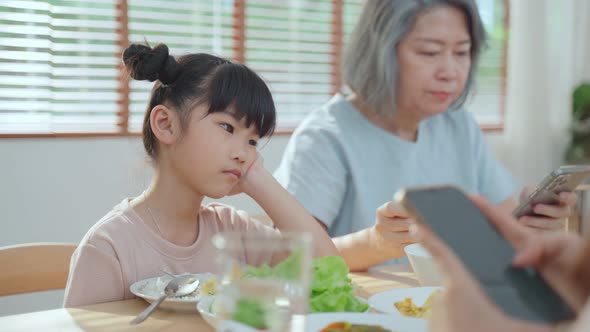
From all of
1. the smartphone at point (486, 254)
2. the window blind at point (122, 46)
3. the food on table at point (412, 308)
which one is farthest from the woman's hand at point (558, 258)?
the window blind at point (122, 46)

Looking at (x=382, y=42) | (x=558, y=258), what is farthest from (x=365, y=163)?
(x=558, y=258)

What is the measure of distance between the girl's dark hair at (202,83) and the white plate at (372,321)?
23.9 inches

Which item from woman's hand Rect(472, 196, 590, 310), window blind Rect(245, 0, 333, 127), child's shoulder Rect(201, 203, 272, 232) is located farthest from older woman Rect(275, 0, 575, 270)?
window blind Rect(245, 0, 333, 127)

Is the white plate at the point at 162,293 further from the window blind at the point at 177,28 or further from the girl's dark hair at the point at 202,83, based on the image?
the window blind at the point at 177,28

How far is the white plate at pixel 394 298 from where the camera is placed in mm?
890

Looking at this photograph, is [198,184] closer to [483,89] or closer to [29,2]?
[29,2]

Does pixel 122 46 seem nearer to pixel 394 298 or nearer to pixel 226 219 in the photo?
pixel 226 219

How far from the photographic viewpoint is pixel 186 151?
51.2 inches

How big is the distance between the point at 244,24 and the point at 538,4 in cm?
180

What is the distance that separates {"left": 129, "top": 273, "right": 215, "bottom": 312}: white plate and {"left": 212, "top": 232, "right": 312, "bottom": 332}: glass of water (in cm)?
48

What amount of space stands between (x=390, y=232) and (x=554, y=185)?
0.31 m

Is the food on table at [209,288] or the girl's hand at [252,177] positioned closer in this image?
the food on table at [209,288]

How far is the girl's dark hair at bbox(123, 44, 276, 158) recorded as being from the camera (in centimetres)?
130

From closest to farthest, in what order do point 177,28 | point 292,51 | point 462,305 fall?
1. point 462,305
2. point 177,28
3. point 292,51
